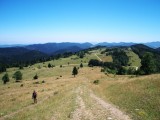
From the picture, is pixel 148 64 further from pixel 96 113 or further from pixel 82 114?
pixel 82 114

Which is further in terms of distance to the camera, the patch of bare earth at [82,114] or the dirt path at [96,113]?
the patch of bare earth at [82,114]

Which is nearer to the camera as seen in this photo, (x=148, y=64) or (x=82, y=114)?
(x=82, y=114)

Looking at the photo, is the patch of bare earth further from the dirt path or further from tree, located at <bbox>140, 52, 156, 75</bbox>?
tree, located at <bbox>140, 52, 156, 75</bbox>

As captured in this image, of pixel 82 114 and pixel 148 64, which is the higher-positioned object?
pixel 82 114

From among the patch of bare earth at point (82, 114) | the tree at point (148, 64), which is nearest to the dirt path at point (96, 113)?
the patch of bare earth at point (82, 114)

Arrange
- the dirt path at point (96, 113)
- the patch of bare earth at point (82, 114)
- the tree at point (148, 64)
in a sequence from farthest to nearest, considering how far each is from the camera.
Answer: the tree at point (148, 64), the patch of bare earth at point (82, 114), the dirt path at point (96, 113)

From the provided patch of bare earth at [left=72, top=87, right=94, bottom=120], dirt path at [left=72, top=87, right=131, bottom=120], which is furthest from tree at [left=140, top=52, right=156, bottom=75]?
patch of bare earth at [left=72, top=87, right=94, bottom=120]

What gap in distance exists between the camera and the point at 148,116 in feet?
68.0

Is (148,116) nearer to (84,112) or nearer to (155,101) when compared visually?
(155,101)

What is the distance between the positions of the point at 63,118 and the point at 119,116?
19.7ft

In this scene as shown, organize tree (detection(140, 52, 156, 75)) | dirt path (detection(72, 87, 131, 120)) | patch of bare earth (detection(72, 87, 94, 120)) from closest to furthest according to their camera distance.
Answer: dirt path (detection(72, 87, 131, 120)) < patch of bare earth (detection(72, 87, 94, 120)) < tree (detection(140, 52, 156, 75))

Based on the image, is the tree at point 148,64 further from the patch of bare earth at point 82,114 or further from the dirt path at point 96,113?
the patch of bare earth at point 82,114

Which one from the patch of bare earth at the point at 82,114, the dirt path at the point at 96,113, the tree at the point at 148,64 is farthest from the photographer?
the tree at the point at 148,64

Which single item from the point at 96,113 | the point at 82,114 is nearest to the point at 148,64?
the point at 96,113
